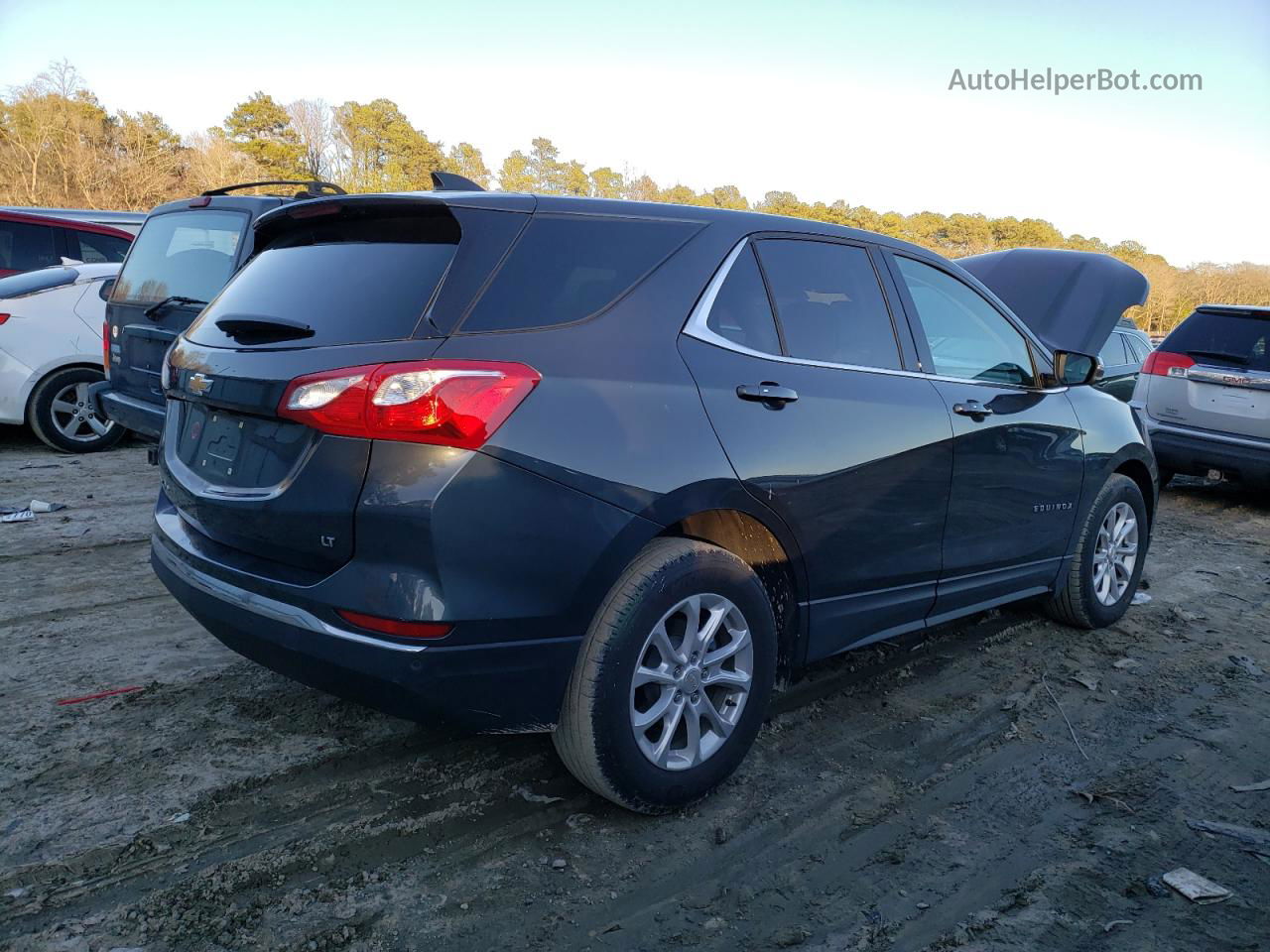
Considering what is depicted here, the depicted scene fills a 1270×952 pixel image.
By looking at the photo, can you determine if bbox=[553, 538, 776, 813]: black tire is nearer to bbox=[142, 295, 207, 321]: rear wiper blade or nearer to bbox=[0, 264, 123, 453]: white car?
bbox=[142, 295, 207, 321]: rear wiper blade

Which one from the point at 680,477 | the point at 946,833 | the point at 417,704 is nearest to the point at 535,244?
the point at 680,477

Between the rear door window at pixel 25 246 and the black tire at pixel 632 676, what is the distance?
379 inches

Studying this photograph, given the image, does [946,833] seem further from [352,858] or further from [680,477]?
[352,858]

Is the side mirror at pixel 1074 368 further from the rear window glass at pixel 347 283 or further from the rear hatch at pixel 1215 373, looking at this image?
the rear hatch at pixel 1215 373

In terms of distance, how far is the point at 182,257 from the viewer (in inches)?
253

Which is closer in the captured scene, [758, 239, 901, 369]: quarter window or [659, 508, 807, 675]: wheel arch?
[659, 508, 807, 675]: wheel arch

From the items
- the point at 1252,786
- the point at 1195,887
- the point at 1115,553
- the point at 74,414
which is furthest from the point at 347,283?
the point at 74,414

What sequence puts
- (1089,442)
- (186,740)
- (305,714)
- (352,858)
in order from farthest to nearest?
(1089,442) < (305,714) < (186,740) < (352,858)

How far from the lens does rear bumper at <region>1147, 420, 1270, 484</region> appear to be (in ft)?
25.7

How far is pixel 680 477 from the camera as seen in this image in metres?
2.71

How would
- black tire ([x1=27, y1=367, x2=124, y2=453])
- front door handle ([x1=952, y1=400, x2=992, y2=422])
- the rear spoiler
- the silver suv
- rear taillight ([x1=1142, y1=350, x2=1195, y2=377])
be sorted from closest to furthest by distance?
front door handle ([x1=952, y1=400, x2=992, y2=422]) < the rear spoiler < black tire ([x1=27, y1=367, x2=124, y2=453]) < the silver suv < rear taillight ([x1=1142, y1=350, x2=1195, y2=377])

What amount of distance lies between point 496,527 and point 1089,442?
10.9ft

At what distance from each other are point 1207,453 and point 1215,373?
2.26 feet

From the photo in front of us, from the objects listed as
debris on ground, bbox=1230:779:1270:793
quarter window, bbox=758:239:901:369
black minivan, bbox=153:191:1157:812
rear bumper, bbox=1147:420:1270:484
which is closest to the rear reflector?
black minivan, bbox=153:191:1157:812
